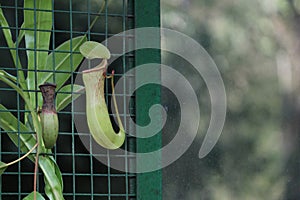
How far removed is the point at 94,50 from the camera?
4.58ft

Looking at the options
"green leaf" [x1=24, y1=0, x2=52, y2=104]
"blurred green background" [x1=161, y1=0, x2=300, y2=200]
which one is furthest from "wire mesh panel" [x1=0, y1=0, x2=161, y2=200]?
"blurred green background" [x1=161, y1=0, x2=300, y2=200]

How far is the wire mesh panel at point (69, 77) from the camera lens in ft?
4.68

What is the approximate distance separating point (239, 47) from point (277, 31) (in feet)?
0.26

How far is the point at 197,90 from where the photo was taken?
63.9 inches

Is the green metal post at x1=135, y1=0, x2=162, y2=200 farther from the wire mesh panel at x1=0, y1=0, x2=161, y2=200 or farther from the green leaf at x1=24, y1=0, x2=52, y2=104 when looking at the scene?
the green leaf at x1=24, y1=0, x2=52, y2=104

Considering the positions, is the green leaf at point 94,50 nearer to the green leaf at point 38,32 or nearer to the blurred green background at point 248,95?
the green leaf at point 38,32

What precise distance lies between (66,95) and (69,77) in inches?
2.3

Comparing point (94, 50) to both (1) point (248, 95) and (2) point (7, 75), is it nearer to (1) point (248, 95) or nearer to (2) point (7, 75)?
(2) point (7, 75)

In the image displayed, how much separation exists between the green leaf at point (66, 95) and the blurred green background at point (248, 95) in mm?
180

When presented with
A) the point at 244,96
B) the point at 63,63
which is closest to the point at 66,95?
the point at 63,63

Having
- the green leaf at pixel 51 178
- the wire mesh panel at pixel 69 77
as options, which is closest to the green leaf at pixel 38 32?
the wire mesh panel at pixel 69 77

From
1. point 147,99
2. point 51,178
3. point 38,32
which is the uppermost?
point 38,32

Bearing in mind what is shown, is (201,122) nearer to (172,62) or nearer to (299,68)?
(172,62)

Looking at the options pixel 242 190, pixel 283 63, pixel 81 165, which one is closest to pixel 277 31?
pixel 283 63
